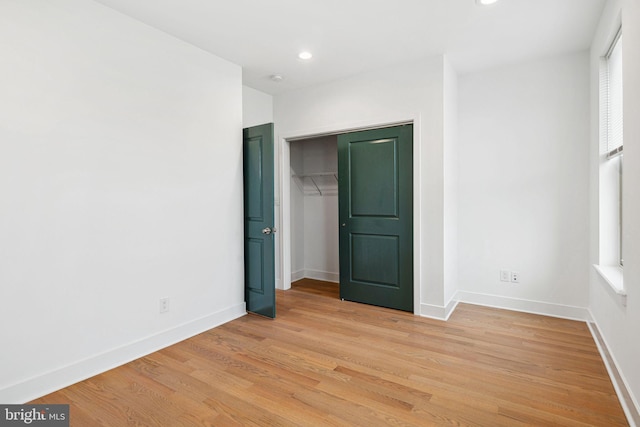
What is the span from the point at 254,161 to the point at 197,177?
62 centimetres

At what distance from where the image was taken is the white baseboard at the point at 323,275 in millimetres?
4938

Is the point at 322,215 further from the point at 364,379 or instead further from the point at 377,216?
the point at 364,379

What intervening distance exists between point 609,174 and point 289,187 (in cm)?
325

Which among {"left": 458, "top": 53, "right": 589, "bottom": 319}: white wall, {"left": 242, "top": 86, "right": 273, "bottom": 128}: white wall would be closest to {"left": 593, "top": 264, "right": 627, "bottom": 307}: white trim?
{"left": 458, "top": 53, "right": 589, "bottom": 319}: white wall

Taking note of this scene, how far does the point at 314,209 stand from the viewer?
5078 mm

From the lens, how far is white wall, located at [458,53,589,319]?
3.28 m

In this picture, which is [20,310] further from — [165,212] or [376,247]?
[376,247]

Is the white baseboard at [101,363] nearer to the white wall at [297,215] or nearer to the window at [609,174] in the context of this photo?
the white wall at [297,215]

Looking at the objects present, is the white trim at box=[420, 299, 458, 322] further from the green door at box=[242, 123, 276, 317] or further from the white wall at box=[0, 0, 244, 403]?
the white wall at box=[0, 0, 244, 403]

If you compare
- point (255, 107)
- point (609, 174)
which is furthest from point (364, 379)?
point (255, 107)

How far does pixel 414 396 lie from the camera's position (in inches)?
80.0

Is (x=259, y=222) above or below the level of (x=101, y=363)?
above

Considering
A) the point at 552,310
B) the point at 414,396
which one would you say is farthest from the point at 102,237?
the point at 552,310

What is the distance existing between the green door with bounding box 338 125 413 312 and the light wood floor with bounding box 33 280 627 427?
0.55 m
